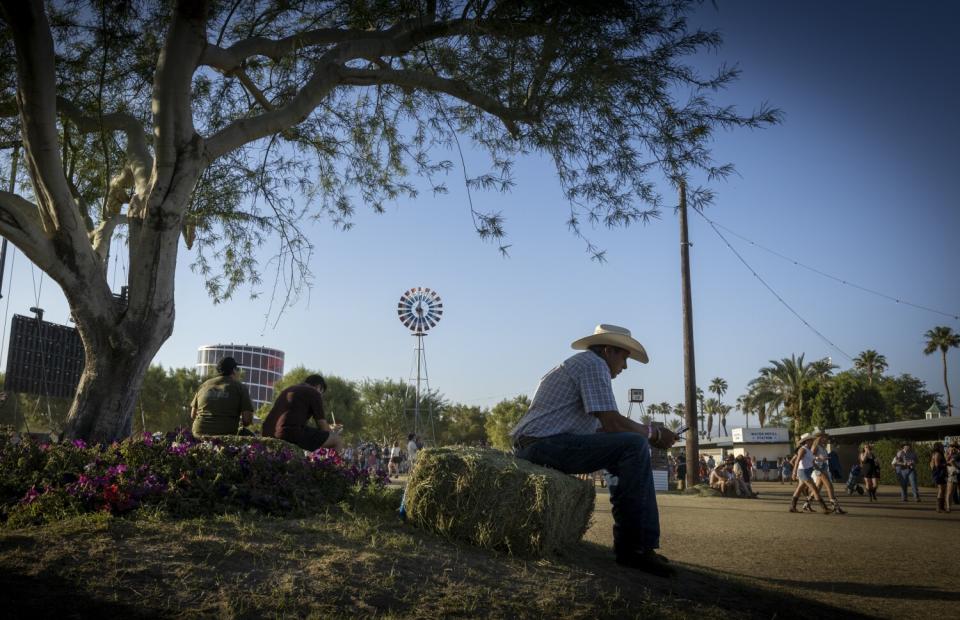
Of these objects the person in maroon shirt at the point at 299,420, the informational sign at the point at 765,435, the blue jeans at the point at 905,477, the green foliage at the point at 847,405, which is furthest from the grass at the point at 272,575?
the green foliage at the point at 847,405

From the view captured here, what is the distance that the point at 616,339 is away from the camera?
17.6 feet

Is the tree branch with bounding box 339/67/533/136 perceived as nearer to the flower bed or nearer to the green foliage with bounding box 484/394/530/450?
the flower bed

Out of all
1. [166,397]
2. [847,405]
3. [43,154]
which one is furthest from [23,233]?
[847,405]

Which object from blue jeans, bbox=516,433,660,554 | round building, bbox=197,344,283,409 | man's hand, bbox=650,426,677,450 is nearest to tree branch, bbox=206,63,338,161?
blue jeans, bbox=516,433,660,554

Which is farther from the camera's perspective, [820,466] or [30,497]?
[820,466]

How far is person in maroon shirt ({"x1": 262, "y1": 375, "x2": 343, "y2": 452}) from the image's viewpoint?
806cm

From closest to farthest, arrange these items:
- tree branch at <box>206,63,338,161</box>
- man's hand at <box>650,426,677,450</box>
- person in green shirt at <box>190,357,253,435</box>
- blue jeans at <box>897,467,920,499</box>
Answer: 1. man's hand at <box>650,426,677,450</box>
2. tree branch at <box>206,63,338,161</box>
3. person in green shirt at <box>190,357,253,435</box>
4. blue jeans at <box>897,467,920,499</box>

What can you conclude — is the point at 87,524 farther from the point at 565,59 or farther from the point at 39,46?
the point at 565,59

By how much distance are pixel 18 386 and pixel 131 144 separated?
8.89 meters

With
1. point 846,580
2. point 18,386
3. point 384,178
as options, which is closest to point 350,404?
point 18,386

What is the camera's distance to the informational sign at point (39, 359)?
13.2 m

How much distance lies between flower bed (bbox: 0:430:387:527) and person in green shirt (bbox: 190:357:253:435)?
97.9 inches

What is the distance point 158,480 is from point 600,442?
3.05m

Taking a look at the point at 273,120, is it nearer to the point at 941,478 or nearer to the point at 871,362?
the point at 941,478
